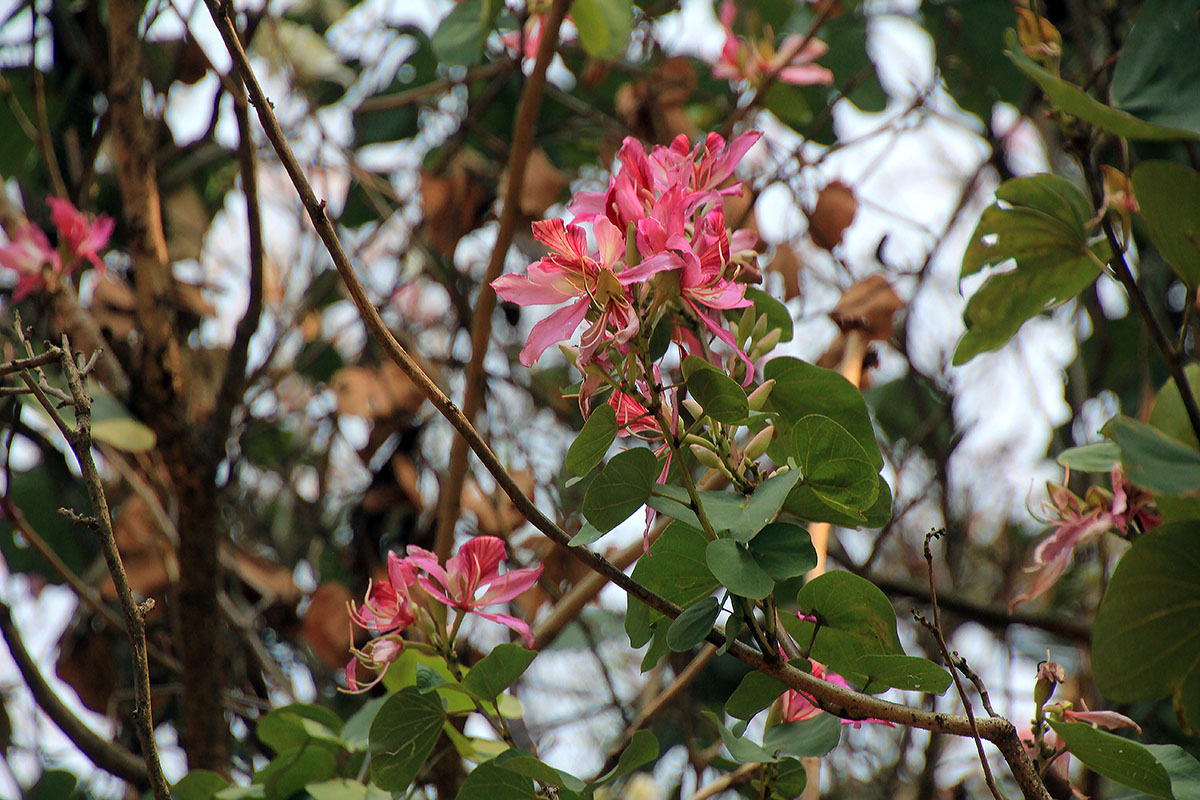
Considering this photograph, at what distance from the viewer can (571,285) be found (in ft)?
1.88

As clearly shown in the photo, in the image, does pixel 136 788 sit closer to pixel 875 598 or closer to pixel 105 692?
pixel 105 692

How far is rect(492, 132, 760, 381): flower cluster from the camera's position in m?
0.54

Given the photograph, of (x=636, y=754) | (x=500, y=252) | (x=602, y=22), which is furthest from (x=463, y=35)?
(x=636, y=754)

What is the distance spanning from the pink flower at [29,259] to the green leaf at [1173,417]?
1.22m

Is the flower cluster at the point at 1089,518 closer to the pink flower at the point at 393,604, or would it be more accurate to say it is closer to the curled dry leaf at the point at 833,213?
the pink flower at the point at 393,604

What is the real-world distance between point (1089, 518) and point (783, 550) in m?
0.41

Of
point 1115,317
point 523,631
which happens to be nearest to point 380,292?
point 523,631

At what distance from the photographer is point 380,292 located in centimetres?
181

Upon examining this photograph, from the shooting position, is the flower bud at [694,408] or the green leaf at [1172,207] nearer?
the flower bud at [694,408]

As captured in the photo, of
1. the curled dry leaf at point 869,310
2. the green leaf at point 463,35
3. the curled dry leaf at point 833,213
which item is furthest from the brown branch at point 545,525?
the curled dry leaf at point 833,213

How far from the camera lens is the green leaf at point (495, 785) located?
66 centimetres

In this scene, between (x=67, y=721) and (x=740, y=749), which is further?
(x=67, y=721)

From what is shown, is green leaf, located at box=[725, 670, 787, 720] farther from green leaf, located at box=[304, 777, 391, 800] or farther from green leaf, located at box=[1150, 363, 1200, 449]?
green leaf, located at box=[1150, 363, 1200, 449]

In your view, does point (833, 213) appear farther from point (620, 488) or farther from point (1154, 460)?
point (620, 488)
